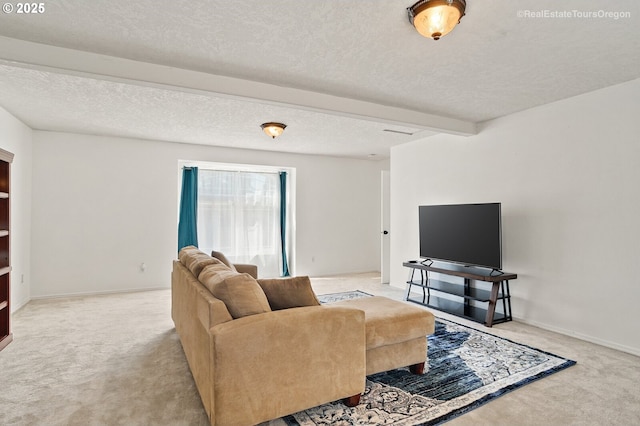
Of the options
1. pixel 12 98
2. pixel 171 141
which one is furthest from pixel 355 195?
pixel 12 98

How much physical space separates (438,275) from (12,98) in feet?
18.9

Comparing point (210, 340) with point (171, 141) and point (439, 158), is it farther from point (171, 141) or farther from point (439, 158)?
point (171, 141)

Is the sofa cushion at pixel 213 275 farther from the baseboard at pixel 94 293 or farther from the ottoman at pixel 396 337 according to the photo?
the baseboard at pixel 94 293

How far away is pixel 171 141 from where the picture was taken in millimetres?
5906

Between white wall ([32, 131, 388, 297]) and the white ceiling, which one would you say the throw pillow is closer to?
the white ceiling

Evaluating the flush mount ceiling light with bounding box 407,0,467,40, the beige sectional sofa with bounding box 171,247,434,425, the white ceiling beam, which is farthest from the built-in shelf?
the flush mount ceiling light with bounding box 407,0,467,40

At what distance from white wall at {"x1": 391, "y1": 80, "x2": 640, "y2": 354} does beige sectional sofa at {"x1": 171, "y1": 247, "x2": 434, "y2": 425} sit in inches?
85.5

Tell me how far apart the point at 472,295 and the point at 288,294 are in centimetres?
289

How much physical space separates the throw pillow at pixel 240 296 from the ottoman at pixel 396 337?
0.80m

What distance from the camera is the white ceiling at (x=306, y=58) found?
7.02 ft

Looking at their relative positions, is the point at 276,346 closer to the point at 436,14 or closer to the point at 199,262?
the point at 199,262

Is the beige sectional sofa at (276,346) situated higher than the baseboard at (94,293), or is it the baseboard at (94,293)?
the beige sectional sofa at (276,346)

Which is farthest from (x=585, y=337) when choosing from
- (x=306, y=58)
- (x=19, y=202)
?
(x=19, y=202)

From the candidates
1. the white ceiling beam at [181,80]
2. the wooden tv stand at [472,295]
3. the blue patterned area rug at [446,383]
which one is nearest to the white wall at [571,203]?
the wooden tv stand at [472,295]
